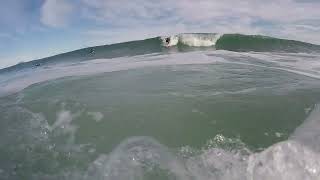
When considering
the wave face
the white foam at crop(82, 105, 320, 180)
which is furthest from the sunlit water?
the wave face

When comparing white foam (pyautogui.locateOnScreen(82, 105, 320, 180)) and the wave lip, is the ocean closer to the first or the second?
white foam (pyautogui.locateOnScreen(82, 105, 320, 180))

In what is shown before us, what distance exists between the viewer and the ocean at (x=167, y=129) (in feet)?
22.8

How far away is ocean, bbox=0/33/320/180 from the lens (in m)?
6.94

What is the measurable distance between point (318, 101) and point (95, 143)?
4.65m

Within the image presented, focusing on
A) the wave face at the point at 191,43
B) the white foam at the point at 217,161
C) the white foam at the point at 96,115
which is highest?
the white foam at the point at 96,115

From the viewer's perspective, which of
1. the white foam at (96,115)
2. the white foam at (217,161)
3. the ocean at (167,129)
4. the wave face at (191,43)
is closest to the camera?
the white foam at (217,161)

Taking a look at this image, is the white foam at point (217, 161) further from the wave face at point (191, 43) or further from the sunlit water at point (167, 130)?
the wave face at point (191, 43)

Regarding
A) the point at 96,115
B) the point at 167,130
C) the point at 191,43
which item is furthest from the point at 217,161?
the point at 191,43

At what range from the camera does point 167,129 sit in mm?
8219

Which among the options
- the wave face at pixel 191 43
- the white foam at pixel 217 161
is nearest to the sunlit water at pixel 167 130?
the white foam at pixel 217 161

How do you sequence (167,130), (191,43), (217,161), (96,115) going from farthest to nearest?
(191,43)
(96,115)
(167,130)
(217,161)

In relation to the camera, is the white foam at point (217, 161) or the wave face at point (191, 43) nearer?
the white foam at point (217, 161)

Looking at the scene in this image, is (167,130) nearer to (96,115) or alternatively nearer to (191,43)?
(96,115)

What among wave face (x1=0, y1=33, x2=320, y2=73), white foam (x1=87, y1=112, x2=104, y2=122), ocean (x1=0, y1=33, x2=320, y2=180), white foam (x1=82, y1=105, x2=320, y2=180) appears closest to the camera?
white foam (x1=82, y1=105, x2=320, y2=180)
